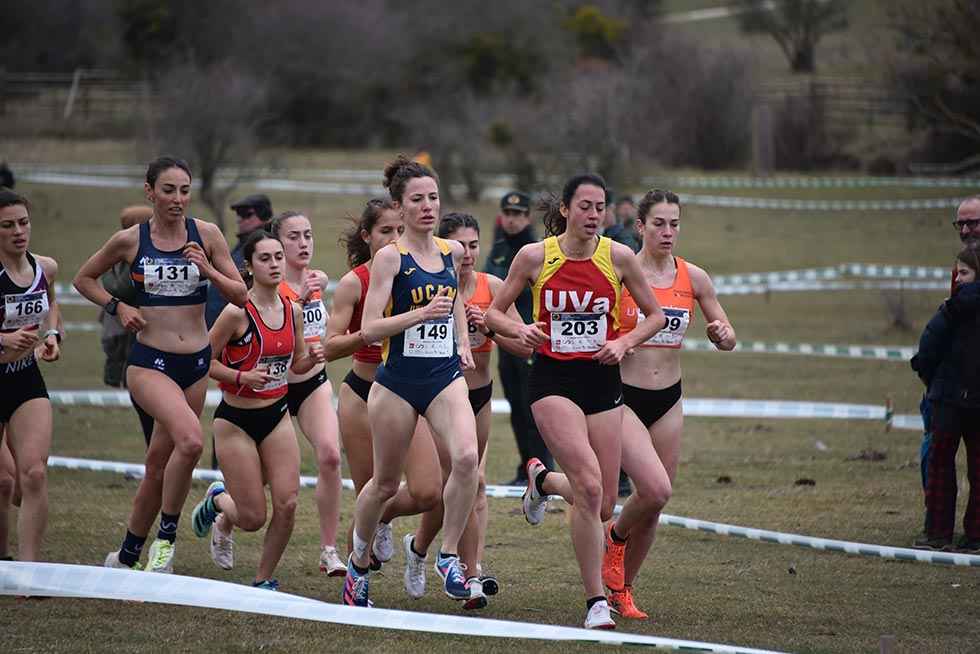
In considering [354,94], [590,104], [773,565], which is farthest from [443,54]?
[773,565]

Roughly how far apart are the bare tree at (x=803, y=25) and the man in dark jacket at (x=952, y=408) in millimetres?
50326

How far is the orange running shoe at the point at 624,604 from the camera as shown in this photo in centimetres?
775

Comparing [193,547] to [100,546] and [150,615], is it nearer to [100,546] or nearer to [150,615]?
[100,546]

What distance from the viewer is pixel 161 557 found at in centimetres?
838

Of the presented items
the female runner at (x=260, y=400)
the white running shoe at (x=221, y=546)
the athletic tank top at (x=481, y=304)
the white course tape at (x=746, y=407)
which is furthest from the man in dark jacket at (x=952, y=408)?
the white course tape at (x=746, y=407)

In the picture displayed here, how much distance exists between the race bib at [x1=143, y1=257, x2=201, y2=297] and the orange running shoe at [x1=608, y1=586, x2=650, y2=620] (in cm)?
308

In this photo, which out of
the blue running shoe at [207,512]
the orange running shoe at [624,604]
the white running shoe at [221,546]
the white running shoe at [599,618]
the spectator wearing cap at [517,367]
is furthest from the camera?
the spectator wearing cap at [517,367]

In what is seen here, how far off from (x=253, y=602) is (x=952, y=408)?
520 centimetres

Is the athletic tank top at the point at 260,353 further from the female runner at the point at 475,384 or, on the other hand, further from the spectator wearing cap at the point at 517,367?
the spectator wearing cap at the point at 517,367

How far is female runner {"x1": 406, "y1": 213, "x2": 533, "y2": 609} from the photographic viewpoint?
8.11 m

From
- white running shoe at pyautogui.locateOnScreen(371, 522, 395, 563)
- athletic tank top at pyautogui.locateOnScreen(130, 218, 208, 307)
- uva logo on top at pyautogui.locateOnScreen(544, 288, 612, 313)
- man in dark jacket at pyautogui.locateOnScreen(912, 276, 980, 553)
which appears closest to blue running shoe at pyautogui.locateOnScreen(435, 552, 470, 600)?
white running shoe at pyautogui.locateOnScreen(371, 522, 395, 563)

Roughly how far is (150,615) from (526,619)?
204 cm

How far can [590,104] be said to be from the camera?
3744cm

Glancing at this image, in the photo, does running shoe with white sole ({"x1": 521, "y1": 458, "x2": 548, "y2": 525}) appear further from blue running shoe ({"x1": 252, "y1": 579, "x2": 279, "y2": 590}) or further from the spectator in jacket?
the spectator in jacket
